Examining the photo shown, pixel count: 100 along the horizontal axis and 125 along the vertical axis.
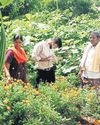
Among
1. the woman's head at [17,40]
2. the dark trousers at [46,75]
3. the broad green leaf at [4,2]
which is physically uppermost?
the broad green leaf at [4,2]

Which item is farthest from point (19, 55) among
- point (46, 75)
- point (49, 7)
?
point (49, 7)

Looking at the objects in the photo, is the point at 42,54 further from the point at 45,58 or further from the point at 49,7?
the point at 49,7

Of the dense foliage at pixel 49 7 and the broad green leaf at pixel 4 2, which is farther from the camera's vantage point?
the dense foliage at pixel 49 7

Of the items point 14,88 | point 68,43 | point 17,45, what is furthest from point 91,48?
point 68,43

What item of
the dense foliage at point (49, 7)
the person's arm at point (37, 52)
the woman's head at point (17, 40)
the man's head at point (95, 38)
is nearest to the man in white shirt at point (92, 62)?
the man's head at point (95, 38)

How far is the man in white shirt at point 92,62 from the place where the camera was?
19.4 feet

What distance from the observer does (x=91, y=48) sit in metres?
5.98

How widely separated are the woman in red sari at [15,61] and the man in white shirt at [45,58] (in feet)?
1.24

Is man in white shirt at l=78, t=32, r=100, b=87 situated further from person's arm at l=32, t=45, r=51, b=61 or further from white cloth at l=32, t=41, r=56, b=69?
person's arm at l=32, t=45, r=51, b=61

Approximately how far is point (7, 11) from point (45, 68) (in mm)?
8220

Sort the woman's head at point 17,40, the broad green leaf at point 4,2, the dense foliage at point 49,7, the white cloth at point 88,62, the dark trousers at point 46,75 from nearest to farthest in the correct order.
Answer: the broad green leaf at point 4,2, the woman's head at point 17,40, the white cloth at point 88,62, the dark trousers at point 46,75, the dense foliage at point 49,7

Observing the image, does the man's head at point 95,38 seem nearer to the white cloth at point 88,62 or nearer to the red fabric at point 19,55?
the white cloth at point 88,62

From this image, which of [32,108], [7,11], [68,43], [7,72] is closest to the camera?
[32,108]

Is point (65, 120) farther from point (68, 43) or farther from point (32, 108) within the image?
point (68, 43)
